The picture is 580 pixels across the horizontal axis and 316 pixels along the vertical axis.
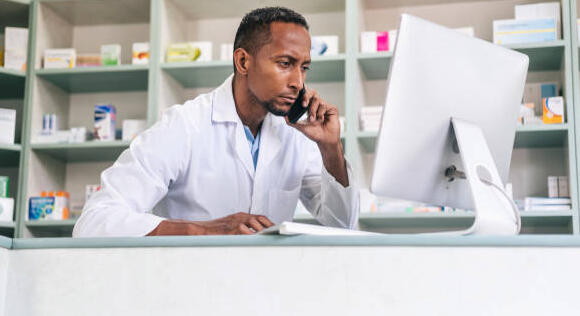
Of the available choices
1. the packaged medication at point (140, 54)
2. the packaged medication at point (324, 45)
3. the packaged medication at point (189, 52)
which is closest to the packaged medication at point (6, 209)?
the packaged medication at point (140, 54)

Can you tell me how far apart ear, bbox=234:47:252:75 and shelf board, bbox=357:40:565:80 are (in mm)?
1455

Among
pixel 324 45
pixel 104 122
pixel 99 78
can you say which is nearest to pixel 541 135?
pixel 324 45

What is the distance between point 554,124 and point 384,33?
3.09 feet

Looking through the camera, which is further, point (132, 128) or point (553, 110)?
point (132, 128)

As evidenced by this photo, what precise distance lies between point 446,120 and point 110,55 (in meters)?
2.76

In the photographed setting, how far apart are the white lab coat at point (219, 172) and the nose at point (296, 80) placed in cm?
18

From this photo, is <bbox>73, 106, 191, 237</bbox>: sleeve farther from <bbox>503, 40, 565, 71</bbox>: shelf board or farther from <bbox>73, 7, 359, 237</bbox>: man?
<bbox>503, 40, 565, 71</bbox>: shelf board

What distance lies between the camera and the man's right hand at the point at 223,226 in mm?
1440

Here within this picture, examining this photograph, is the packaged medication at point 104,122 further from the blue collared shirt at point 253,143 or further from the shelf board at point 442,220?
the blue collared shirt at point 253,143

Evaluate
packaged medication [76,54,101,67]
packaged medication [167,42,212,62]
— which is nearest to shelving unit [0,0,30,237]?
packaged medication [76,54,101,67]

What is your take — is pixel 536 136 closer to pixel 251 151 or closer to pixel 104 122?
pixel 251 151

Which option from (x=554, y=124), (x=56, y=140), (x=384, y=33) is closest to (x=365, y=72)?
(x=384, y=33)

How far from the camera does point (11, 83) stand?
156 inches

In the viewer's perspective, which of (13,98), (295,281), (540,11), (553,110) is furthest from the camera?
(13,98)
